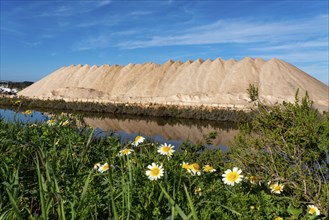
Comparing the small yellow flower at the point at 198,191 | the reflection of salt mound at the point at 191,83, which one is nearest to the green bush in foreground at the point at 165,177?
the small yellow flower at the point at 198,191

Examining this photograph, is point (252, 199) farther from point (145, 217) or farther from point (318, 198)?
point (318, 198)

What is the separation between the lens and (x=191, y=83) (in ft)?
174

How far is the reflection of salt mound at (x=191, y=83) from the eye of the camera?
45344 mm

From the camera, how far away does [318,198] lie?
4.50 metres

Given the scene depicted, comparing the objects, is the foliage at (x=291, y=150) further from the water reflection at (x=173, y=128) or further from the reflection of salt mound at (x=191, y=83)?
the reflection of salt mound at (x=191, y=83)

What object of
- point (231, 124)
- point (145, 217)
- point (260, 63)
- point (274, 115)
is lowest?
point (231, 124)

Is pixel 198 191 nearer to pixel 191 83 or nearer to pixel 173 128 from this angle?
pixel 173 128

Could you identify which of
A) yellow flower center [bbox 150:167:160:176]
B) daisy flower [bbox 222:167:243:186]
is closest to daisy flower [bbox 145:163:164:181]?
yellow flower center [bbox 150:167:160:176]

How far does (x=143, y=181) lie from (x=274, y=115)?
351cm

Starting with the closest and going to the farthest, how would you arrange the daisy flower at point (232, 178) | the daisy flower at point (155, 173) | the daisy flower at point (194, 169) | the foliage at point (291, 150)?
the daisy flower at point (155, 173), the daisy flower at point (232, 178), the daisy flower at point (194, 169), the foliage at point (291, 150)

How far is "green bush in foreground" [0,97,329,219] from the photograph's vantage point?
8.75ft

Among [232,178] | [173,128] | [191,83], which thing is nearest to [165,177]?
[232,178]

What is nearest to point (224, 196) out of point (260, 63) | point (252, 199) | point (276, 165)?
point (252, 199)

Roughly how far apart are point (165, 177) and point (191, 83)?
50815 mm
